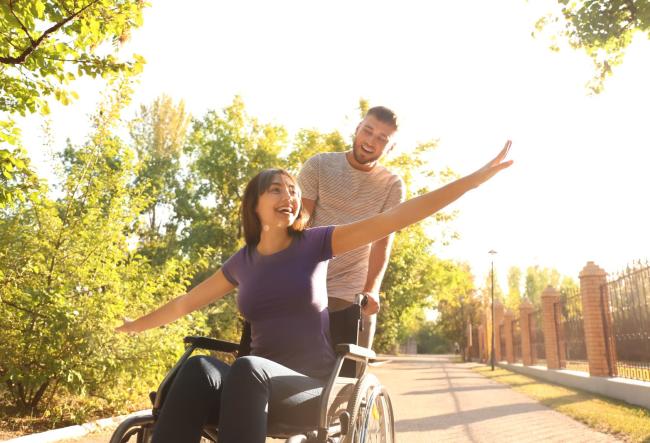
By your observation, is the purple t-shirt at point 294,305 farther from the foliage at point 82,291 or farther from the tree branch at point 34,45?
the foliage at point 82,291

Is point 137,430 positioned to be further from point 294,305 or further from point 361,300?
point 361,300

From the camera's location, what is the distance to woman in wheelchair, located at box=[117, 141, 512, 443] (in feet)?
6.77

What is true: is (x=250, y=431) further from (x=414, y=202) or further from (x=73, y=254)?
(x=73, y=254)

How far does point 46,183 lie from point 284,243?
169 inches

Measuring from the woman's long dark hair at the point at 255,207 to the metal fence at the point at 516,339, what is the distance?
23.9 meters

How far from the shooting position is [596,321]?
1270 cm

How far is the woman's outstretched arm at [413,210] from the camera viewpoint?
2357 millimetres

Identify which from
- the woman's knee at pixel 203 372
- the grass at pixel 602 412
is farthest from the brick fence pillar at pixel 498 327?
the woman's knee at pixel 203 372

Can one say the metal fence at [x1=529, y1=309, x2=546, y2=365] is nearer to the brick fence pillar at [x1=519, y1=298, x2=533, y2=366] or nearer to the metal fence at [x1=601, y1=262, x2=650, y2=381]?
the brick fence pillar at [x1=519, y1=298, x2=533, y2=366]

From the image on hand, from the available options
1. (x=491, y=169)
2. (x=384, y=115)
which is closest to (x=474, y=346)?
(x=384, y=115)

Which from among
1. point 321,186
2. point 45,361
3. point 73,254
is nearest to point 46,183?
point 73,254

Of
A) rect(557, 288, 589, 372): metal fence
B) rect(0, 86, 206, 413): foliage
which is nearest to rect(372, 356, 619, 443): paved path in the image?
rect(557, 288, 589, 372): metal fence

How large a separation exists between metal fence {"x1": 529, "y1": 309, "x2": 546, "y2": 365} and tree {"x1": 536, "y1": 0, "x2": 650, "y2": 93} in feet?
28.8

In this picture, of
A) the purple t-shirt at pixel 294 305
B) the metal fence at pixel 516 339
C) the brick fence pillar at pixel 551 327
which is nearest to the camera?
the purple t-shirt at pixel 294 305
